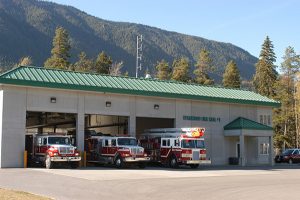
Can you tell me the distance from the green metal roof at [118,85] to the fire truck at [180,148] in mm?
4210

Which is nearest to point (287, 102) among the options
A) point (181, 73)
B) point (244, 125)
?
point (181, 73)

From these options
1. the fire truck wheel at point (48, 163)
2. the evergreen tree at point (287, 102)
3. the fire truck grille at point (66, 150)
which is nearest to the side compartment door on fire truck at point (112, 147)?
the fire truck grille at point (66, 150)

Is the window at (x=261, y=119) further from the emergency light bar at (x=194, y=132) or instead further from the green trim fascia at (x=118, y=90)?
the emergency light bar at (x=194, y=132)

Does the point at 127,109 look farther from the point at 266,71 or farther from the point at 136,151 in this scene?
the point at 266,71

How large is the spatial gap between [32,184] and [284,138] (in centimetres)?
6529

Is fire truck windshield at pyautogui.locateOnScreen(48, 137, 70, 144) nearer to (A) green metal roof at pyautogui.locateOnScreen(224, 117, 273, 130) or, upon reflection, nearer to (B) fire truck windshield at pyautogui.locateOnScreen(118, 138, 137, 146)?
(B) fire truck windshield at pyautogui.locateOnScreen(118, 138, 137, 146)

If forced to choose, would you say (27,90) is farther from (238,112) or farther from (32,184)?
(238,112)

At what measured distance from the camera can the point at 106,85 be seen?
3759 cm

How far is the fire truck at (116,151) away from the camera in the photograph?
112ft

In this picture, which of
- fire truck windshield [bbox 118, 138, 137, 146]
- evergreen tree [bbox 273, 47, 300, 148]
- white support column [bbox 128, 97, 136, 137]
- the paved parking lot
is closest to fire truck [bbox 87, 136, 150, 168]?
fire truck windshield [bbox 118, 138, 137, 146]

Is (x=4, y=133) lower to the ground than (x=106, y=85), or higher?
lower

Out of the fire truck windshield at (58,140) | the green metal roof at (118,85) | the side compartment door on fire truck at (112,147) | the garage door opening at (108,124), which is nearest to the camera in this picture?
the fire truck windshield at (58,140)

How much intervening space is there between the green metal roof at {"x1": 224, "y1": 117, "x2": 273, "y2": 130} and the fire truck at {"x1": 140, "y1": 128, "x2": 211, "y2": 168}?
8.24 meters

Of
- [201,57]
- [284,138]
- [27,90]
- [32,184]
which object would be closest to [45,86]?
[27,90]
